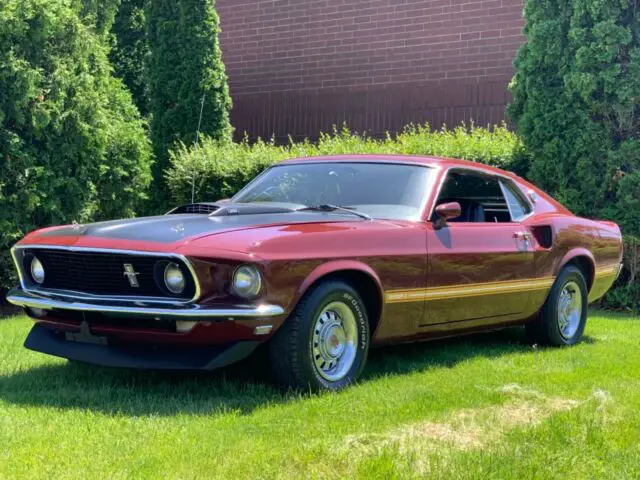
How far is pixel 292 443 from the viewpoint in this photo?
405 cm

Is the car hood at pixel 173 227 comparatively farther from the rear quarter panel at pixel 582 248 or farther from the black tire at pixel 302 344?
the rear quarter panel at pixel 582 248

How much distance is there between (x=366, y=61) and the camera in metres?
16.3

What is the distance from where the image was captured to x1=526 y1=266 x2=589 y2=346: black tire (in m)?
7.10

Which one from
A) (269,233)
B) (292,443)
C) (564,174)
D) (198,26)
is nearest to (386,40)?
(198,26)

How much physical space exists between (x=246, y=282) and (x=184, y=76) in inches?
386

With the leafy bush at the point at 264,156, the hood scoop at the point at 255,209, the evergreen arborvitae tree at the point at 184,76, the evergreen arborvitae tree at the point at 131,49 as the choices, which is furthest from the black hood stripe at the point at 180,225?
the evergreen arborvitae tree at the point at 131,49

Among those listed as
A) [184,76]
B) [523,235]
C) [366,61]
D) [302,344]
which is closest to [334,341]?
[302,344]

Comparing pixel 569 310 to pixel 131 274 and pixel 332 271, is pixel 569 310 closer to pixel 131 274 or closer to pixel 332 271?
pixel 332 271

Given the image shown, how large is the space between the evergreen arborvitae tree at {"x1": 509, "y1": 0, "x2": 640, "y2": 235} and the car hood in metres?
5.56

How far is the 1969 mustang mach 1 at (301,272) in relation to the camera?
15.7ft

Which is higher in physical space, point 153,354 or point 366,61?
point 366,61

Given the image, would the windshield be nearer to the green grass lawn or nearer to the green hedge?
the green grass lawn

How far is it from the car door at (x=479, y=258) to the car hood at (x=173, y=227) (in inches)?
28.6

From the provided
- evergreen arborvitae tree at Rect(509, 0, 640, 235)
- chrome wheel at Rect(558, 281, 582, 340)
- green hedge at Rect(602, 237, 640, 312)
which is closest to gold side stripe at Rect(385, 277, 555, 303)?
chrome wheel at Rect(558, 281, 582, 340)
